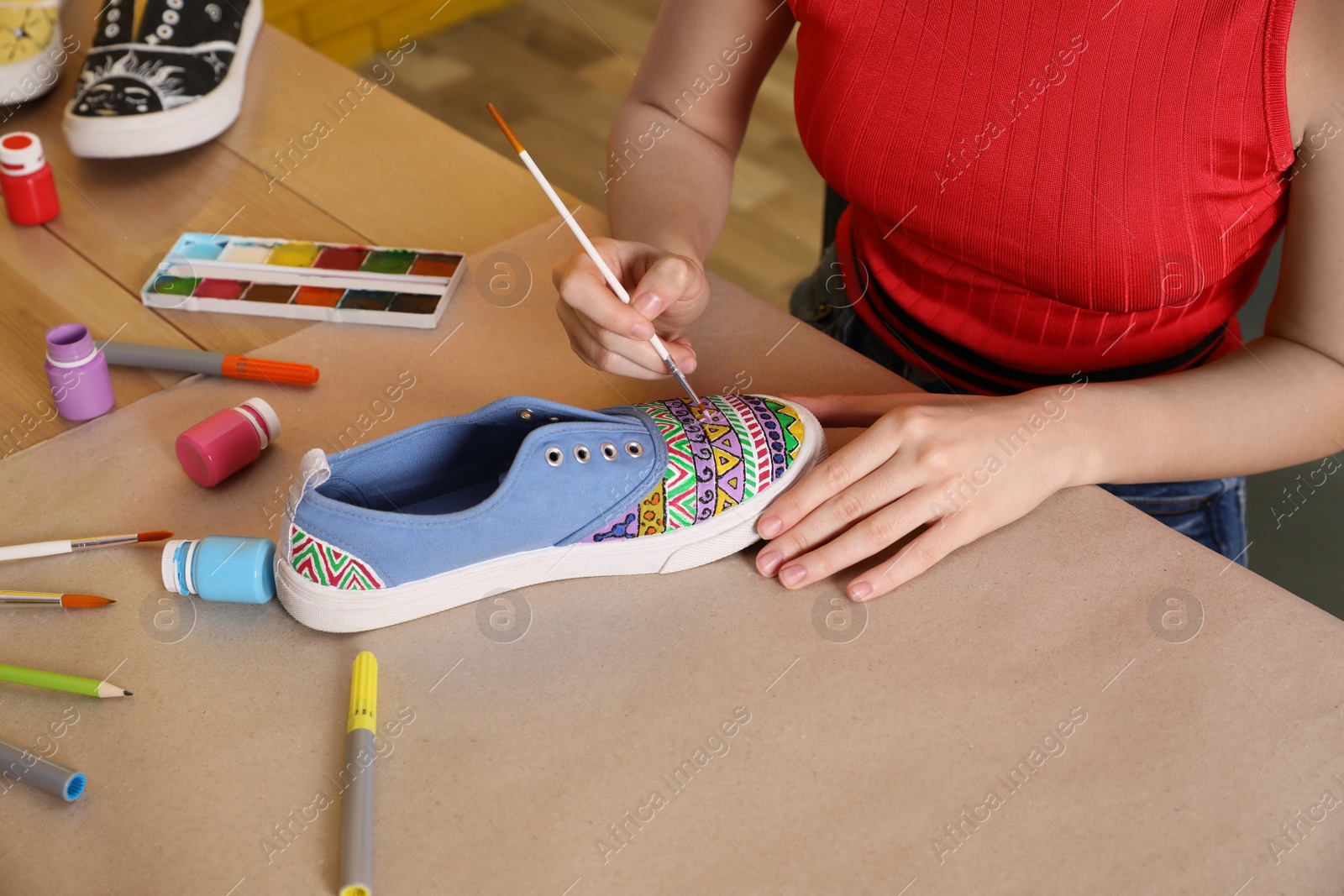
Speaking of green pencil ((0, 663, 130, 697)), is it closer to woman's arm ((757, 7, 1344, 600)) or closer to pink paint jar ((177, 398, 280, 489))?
pink paint jar ((177, 398, 280, 489))

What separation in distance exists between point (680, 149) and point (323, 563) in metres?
0.53

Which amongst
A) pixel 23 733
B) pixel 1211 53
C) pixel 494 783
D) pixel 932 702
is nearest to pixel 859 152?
pixel 1211 53

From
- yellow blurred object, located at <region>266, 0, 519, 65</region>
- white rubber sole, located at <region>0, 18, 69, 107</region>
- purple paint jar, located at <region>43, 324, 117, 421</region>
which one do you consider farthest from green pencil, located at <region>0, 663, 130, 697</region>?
yellow blurred object, located at <region>266, 0, 519, 65</region>

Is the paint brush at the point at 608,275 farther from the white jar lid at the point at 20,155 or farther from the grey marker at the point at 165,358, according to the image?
the white jar lid at the point at 20,155

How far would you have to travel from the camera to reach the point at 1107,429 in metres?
0.72

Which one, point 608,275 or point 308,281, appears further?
point 308,281

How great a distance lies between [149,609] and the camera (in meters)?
0.65

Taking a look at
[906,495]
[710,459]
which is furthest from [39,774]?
[906,495]

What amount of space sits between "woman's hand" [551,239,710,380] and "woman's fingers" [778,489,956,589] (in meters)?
0.16

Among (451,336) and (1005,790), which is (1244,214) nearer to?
(1005,790)

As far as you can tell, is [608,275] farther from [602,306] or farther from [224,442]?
[224,442]

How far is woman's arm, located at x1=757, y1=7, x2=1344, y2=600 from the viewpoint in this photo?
0.67 metres

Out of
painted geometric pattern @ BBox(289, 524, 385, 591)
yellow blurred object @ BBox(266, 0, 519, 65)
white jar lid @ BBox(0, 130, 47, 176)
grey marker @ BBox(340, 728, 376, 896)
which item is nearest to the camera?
grey marker @ BBox(340, 728, 376, 896)

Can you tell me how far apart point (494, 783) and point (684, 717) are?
0.35ft
